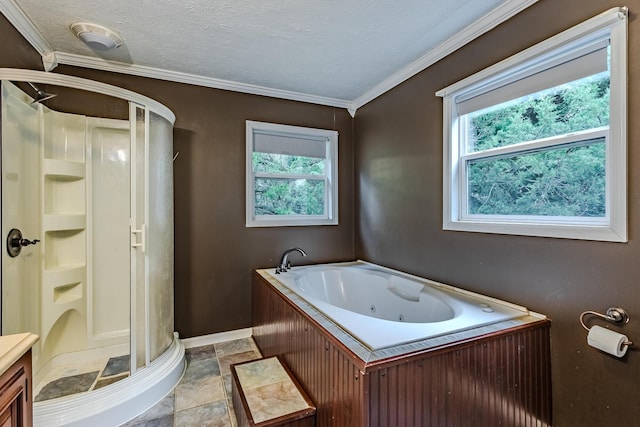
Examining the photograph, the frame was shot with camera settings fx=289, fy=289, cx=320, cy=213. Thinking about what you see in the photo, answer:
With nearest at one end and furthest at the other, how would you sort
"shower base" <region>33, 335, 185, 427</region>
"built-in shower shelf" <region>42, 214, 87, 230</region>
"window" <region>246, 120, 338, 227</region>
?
"shower base" <region>33, 335, 185, 427</region>, "built-in shower shelf" <region>42, 214, 87, 230</region>, "window" <region>246, 120, 338, 227</region>

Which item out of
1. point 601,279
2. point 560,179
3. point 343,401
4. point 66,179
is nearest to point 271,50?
point 66,179

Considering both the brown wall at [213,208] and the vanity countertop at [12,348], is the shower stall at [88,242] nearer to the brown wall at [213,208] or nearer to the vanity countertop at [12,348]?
the brown wall at [213,208]

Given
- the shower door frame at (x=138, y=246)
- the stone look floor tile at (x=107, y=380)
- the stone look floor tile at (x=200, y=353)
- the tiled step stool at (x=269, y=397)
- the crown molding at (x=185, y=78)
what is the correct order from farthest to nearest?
the stone look floor tile at (x=200, y=353)
the crown molding at (x=185, y=78)
the shower door frame at (x=138, y=246)
the stone look floor tile at (x=107, y=380)
the tiled step stool at (x=269, y=397)

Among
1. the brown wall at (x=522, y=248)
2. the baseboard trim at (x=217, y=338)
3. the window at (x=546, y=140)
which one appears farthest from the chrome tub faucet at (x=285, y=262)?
the window at (x=546, y=140)

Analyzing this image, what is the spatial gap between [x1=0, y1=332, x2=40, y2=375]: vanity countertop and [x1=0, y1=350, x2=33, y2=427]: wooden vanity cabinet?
3cm

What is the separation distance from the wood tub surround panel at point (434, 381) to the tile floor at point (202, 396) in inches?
21.4

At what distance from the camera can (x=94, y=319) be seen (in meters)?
2.34

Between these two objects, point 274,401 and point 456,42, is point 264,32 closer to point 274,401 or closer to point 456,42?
point 456,42

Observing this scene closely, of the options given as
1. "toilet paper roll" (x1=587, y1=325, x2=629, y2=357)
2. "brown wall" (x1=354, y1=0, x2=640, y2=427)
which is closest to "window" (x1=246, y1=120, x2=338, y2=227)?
"brown wall" (x1=354, y1=0, x2=640, y2=427)

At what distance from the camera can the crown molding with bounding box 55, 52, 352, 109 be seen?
220cm

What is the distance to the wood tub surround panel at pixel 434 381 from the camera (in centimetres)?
109

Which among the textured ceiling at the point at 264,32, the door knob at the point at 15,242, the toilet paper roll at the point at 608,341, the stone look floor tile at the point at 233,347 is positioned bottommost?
the stone look floor tile at the point at 233,347

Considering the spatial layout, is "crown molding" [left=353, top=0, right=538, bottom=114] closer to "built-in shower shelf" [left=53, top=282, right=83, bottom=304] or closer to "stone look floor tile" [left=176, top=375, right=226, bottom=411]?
"stone look floor tile" [left=176, top=375, right=226, bottom=411]

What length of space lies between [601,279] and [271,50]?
2.37 m
